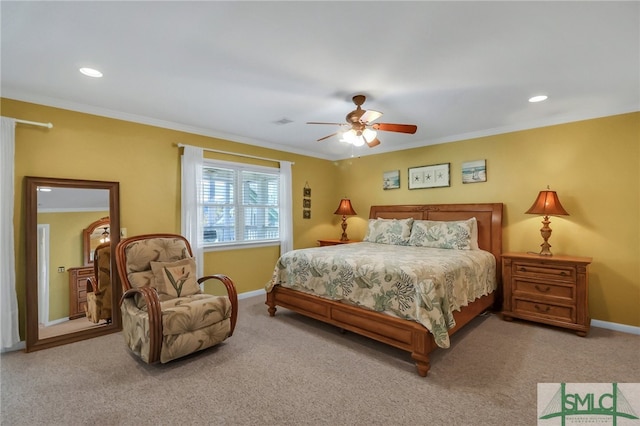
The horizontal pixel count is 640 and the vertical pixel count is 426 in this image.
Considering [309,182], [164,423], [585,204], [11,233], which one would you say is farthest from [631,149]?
[11,233]

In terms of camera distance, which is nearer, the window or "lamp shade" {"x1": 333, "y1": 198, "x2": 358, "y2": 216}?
the window

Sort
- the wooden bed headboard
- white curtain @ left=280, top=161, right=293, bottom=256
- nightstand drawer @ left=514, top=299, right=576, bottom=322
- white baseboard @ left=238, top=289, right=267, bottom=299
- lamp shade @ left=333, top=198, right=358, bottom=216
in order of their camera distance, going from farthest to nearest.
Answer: lamp shade @ left=333, top=198, right=358, bottom=216 → white curtain @ left=280, top=161, right=293, bottom=256 → white baseboard @ left=238, top=289, right=267, bottom=299 → the wooden bed headboard → nightstand drawer @ left=514, top=299, right=576, bottom=322

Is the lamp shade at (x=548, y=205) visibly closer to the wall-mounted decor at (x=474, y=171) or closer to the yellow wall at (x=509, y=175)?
the yellow wall at (x=509, y=175)

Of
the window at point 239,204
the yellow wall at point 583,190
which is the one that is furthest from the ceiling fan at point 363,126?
the window at point 239,204

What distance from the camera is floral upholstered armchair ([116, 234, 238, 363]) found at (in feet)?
8.17

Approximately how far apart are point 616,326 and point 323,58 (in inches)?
168

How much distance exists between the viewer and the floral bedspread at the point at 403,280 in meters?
2.49

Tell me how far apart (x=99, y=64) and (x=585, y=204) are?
5.18 m

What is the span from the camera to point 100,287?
10.9 ft

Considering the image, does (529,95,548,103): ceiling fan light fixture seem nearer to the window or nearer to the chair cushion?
the window

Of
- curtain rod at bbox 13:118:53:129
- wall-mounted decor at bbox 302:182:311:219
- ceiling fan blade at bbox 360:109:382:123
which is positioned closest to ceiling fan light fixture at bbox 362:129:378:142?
ceiling fan blade at bbox 360:109:382:123

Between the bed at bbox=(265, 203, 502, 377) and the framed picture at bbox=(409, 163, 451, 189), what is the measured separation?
14.2 inches

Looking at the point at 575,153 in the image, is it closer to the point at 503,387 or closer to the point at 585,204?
the point at 585,204

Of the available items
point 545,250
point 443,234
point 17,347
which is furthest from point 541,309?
point 17,347
